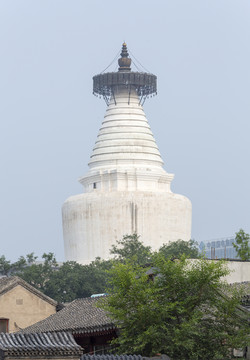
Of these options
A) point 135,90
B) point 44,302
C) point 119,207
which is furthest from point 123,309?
point 135,90

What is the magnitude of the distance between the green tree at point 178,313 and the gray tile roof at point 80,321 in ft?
9.64

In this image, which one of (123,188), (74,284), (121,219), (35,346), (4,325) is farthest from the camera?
(123,188)

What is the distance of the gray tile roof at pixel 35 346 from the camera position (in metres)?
31.7

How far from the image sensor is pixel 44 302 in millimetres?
54031

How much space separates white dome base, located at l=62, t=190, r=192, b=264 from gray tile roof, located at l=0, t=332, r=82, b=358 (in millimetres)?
76986

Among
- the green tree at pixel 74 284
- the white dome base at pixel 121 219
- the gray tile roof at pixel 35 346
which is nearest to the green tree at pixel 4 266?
the green tree at pixel 74 284

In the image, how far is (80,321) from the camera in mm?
44594

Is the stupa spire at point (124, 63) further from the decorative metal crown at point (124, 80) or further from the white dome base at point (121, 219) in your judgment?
the white dome base at point (121, 219)

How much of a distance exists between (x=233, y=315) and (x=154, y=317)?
103 inches

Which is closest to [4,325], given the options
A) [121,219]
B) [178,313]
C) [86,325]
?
[86,325]

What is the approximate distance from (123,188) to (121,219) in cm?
406

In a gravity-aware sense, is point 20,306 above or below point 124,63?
below

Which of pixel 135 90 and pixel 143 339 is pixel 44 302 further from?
pixel 135 90

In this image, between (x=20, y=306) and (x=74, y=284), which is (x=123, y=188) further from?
(x=20, y=306)
